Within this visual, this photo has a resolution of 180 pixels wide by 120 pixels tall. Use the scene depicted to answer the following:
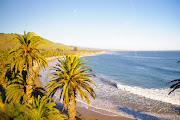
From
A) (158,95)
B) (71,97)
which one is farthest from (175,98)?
(71,97)

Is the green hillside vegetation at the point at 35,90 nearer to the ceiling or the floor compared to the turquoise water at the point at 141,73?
nearer to the ceiling

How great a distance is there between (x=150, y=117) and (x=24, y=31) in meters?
19.6

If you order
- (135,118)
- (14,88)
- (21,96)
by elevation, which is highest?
(14,88)

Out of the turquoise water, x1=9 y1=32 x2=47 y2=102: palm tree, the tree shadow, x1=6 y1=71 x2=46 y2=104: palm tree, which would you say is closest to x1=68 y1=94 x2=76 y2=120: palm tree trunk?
x1=6 y1=71 x2=46 y2=104: palm tree

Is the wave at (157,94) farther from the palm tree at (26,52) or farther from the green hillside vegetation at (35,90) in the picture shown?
the palm tree at (26,52)

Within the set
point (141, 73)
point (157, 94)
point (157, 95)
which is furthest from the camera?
point (141, 73)

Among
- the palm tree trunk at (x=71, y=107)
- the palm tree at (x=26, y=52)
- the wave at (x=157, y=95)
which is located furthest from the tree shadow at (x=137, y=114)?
the palm tree at (x=26, y=52)

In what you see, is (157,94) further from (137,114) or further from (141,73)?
(141,73)

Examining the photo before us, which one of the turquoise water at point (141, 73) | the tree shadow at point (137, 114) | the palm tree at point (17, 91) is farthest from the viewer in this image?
the turquoise water at point (141, 73)

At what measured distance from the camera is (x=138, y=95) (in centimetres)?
2339

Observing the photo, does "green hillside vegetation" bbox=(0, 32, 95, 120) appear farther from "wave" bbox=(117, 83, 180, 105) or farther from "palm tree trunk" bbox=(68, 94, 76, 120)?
"wave" bbox=(117, 83, 180, 105)

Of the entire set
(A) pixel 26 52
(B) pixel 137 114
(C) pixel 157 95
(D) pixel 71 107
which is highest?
(A) pixel 26 52

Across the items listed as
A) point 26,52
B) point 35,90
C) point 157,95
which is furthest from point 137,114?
point 26,52

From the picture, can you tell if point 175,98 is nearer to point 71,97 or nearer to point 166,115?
point 166,115
